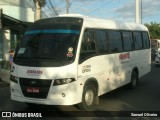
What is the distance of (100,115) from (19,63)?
2524 mm

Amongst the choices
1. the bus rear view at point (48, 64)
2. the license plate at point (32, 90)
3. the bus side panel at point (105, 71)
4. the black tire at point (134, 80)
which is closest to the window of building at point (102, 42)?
the bus side panel at point (105, 71)

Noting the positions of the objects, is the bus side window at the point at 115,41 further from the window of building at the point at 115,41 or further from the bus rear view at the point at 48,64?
the bus rear view at the point at 48,64

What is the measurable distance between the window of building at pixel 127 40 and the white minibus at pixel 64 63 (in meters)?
1.55

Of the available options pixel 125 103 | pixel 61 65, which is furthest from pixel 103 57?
pixel 61 65

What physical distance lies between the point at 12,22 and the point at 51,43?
48.9 feet

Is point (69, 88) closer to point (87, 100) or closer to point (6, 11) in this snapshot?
point (87, 100)

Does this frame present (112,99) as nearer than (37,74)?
No

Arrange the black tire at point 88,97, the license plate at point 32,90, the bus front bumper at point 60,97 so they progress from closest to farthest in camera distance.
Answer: the bus front bumper at point 60,97
the license plate at point 32,90
the black tire at point 88,97

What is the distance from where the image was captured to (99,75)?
33.8 feet

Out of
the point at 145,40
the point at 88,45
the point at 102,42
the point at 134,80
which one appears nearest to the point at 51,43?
the point at 88,45

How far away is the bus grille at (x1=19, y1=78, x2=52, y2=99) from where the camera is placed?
872 cm

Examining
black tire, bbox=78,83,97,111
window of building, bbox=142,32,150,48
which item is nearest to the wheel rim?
black tire, bbox=78,83,97,111

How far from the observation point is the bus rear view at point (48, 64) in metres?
8.70

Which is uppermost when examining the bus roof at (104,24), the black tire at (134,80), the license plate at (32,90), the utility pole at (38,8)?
the utility pole at (38,8)
